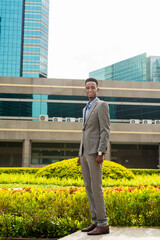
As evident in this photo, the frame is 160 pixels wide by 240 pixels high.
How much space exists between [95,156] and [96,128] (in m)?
0.46

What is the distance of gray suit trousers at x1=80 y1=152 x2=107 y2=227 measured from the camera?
403 cm

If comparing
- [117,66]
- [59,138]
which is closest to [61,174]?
[59,138]

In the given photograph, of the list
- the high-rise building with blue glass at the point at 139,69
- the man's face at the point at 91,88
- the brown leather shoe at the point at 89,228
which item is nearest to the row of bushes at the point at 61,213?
the brown leather shoe at the point at 89,228

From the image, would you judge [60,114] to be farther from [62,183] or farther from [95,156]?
[95,156]

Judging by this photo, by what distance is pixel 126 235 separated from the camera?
3.77m

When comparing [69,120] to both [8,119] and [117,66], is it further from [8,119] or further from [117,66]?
[117,66]

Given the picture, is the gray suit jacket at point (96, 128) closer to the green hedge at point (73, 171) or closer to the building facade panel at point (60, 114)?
the green hedge at point (73, 171)

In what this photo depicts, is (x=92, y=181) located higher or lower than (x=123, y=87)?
lower

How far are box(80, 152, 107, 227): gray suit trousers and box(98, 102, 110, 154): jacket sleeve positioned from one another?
A: 0.23 m

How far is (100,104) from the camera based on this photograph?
427cm

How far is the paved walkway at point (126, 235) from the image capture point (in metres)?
3.66

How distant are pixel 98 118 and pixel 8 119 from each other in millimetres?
28976

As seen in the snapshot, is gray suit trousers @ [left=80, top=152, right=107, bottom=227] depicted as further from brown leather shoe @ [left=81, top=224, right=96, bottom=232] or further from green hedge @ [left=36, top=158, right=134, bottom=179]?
green hedge @ [left=36, top=158, right=134, bottom=179]

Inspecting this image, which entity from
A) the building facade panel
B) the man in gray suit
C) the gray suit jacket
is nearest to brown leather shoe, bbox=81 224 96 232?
the man in gray suit
